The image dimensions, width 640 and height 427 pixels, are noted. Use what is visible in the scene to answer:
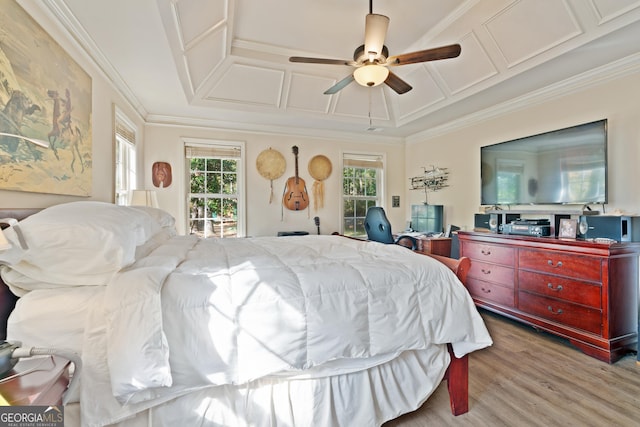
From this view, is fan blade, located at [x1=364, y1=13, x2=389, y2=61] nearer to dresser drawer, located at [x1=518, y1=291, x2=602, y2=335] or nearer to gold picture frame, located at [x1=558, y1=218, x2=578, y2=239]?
gold picture frame, located at [x1=558, y1=218, x2=578, y2=239]

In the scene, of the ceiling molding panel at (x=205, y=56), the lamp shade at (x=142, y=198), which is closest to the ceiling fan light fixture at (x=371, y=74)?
the ceiling molding panel at (x=205, y=56)

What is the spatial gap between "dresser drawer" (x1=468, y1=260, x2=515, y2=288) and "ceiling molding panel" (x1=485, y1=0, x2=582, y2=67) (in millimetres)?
1971

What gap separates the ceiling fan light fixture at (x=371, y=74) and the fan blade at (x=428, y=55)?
8 centimetres

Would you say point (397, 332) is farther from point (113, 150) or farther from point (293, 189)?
point (293, 189)

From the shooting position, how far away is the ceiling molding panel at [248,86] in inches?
128

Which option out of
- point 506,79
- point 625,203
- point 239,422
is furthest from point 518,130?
point 239,422

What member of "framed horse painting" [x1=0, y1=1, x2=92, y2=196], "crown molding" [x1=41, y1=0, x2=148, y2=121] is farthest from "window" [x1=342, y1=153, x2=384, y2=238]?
"framed horse painting" [x1=0, y1=1, x2=92, y2=196]

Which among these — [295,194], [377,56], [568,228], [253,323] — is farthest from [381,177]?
[253,323]

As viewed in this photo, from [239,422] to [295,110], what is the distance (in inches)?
135

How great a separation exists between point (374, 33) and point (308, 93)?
1.77 meters

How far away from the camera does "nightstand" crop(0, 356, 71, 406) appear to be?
692 millimetres

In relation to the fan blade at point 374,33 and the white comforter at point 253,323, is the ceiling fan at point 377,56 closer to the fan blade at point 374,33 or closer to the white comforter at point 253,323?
the fan blade at point 374,33
